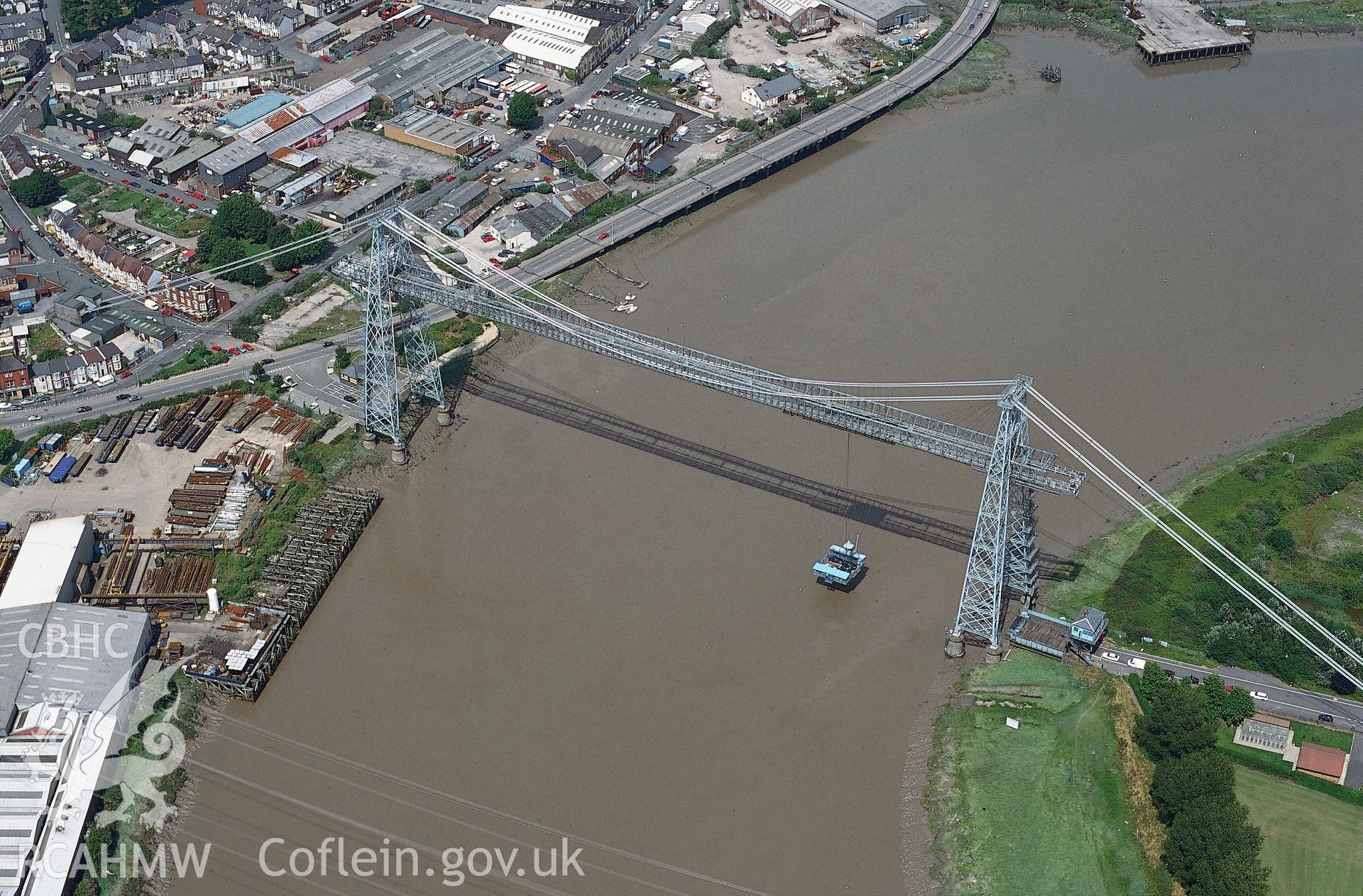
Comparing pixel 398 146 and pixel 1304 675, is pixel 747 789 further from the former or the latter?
pixel 398 146

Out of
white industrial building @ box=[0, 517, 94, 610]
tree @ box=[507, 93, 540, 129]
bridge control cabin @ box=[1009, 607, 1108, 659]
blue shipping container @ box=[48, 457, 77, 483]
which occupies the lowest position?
blue shipping container @ box=[48, 457, 77, 483]

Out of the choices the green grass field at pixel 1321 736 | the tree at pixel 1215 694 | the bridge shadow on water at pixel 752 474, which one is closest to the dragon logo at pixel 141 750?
the bridge shadow on water at pixel 752 474

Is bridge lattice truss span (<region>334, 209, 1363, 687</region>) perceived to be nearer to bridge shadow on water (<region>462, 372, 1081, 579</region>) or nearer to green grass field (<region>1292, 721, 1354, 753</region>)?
bridge shadow on water (<region>462, 372, 1081, 579</region>)

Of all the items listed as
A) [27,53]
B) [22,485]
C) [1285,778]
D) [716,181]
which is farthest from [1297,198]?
[27,53]

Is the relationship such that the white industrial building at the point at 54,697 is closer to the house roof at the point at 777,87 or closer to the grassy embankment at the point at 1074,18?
the house roof at the point at 777,87

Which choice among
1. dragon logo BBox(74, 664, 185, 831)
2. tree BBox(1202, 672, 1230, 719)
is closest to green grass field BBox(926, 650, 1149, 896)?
tree BBox(1202, 672, 1230, 719)

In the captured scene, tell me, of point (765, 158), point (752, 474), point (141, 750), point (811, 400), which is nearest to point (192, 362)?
point (141, 750)
